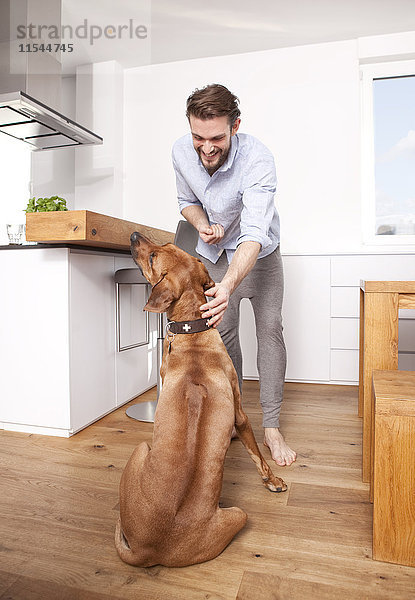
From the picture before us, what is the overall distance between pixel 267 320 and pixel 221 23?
2.25m

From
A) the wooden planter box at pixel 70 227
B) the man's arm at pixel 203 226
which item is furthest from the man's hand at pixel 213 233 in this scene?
the wooden planter box at pixel 70 227

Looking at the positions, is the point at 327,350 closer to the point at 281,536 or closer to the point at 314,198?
the point at 314,198

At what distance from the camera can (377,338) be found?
5.06ft

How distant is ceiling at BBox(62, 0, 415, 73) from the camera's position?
2.83m

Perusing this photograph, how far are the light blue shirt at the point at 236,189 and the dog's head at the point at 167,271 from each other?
0.24 metres

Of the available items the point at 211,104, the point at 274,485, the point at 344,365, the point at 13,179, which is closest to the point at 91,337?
the point at 274,485

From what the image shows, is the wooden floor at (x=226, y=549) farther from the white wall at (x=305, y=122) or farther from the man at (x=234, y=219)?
the white wall at (x=305, y=122)

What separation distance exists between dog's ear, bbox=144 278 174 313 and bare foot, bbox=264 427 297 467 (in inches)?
33.9

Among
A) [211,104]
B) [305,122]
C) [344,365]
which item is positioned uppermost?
[305,122]

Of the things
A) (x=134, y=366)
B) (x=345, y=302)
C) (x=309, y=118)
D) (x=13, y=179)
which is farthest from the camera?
(x=13, y=179)

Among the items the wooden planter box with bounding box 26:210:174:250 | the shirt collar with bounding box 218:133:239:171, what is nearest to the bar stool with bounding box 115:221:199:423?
the wooden planter box with bounding box 26:210:174:250

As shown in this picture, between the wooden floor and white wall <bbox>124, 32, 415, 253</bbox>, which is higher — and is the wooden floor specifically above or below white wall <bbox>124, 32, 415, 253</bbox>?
below

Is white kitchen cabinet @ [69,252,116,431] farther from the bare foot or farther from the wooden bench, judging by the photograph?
the wooden bench

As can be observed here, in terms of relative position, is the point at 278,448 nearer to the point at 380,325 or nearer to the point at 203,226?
the point at 380,325
